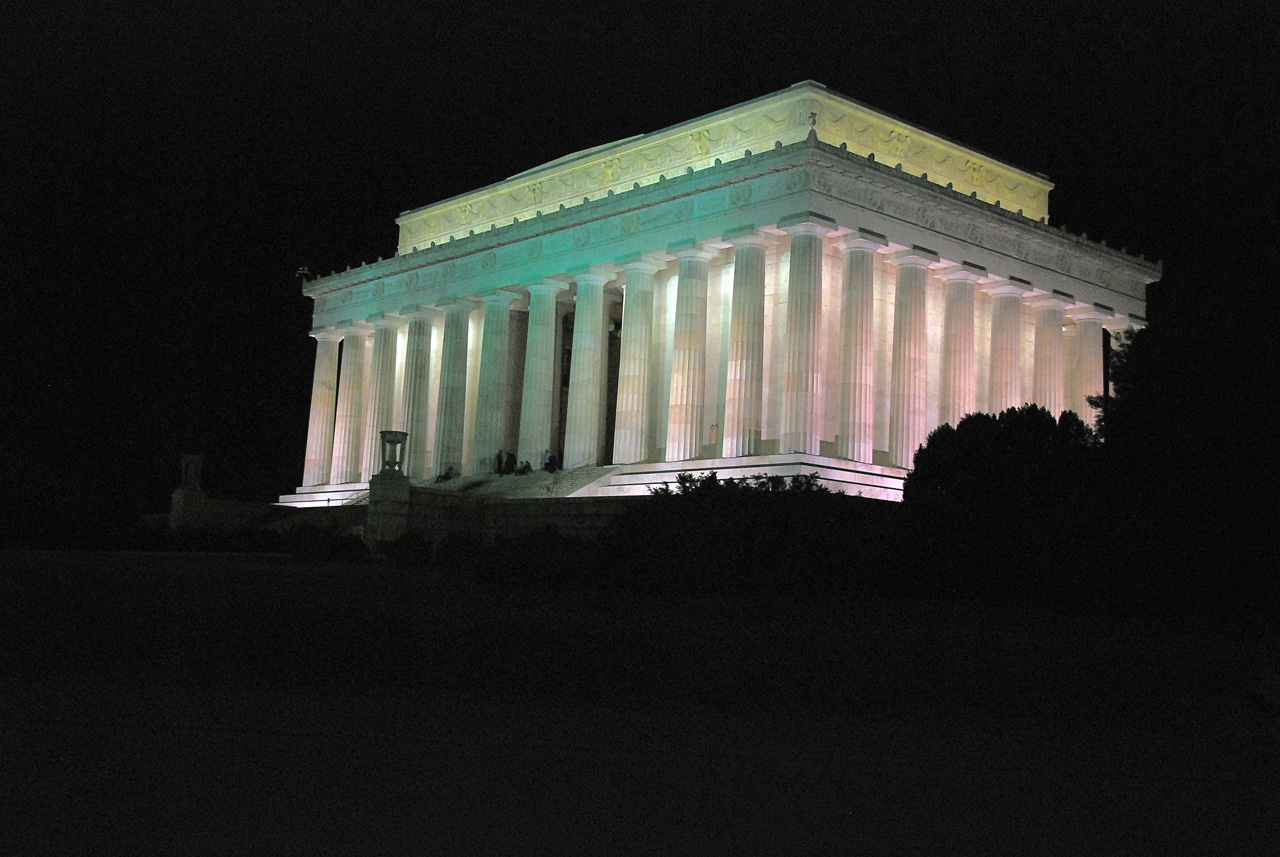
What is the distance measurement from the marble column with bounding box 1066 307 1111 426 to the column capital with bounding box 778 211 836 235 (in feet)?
53.5

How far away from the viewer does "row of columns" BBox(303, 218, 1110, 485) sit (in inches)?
2014

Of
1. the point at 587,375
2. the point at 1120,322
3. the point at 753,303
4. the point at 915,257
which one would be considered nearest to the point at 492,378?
the point at 587,375

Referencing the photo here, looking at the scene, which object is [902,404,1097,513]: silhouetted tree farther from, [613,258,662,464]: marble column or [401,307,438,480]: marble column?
[401,307,438,480]: marble column

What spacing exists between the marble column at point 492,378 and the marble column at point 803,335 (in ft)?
58.8

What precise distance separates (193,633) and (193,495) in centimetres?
3815

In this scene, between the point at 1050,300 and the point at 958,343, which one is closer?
the point at 958,343

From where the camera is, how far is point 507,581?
31.4 meters

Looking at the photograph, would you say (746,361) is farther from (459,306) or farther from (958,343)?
(459,306)

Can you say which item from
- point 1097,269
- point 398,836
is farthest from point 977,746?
point 1097,269

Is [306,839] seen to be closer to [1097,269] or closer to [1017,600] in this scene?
[1017,600]

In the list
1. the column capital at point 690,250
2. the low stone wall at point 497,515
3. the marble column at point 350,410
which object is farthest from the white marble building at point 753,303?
the low stone wall at point 497,515

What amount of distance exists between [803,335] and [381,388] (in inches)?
1139

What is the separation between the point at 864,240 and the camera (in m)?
52.3

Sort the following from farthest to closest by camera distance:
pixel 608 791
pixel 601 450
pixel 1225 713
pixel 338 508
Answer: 1. pixel 601 450
2. pixel 338 508
3. pixel 1225 713
4. pixel 608 791
